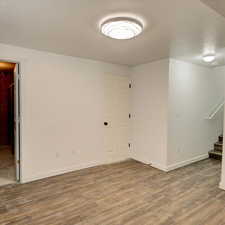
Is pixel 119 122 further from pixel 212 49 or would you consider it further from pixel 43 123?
pixel 212 49

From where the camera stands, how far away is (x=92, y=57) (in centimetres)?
364

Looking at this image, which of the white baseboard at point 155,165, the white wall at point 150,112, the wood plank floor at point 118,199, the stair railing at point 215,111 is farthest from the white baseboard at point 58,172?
the stair railing at point 215,111

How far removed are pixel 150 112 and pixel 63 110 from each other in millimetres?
1939

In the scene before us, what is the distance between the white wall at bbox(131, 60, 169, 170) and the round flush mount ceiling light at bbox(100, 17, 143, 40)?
1771mm

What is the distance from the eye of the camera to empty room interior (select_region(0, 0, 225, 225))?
80.4 inches

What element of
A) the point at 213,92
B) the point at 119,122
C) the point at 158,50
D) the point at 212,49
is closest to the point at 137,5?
the point at 158,50

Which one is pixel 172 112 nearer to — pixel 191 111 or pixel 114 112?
pixel 191 111

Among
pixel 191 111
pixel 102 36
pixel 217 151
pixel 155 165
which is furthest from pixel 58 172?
pixel 217 151

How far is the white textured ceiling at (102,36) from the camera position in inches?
67.9

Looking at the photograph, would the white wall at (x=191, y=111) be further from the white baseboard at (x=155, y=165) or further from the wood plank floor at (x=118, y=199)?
the wood plank floor at (x=118, y=199)

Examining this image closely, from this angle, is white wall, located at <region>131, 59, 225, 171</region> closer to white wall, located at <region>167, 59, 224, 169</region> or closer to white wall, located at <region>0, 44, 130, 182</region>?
white wall, located at <region>167, 59, 224, 169</region>

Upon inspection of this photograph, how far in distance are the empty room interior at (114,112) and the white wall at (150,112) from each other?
2 centimetres

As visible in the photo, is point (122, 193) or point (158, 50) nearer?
point (122, 193)

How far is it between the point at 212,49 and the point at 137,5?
193 cm
